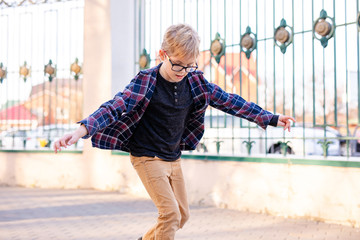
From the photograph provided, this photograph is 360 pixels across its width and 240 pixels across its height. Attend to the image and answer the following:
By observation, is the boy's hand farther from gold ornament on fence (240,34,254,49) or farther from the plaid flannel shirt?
gold ornament on fence (240,34,254,49)

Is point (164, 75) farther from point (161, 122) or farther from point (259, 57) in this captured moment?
point (259, 57)

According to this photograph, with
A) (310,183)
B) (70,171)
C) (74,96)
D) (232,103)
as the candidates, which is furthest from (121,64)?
(232,103)

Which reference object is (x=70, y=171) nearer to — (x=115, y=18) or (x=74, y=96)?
(x=74, y=96)

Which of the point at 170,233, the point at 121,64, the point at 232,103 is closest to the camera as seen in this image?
the point at 170,233

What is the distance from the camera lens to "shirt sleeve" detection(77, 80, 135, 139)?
8.50ft

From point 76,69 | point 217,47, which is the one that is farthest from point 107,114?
point 76,69

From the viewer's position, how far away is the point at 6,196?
7.99 metres

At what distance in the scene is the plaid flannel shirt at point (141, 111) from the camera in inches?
110

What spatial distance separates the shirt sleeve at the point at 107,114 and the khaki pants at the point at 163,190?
40 centimetres

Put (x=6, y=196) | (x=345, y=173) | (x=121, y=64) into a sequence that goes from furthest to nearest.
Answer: (x=121, y=64), (x=6, y=196), (x=345, y=173)

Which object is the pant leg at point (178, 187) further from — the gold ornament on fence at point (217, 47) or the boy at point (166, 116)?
the gold ornament on fence at point (217, 47)

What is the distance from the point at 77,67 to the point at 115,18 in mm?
→ 1301

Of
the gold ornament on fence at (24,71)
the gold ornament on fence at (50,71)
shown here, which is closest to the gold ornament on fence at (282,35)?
the gold ornament on fence at (50,71)

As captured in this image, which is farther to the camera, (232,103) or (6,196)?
(6,196)
